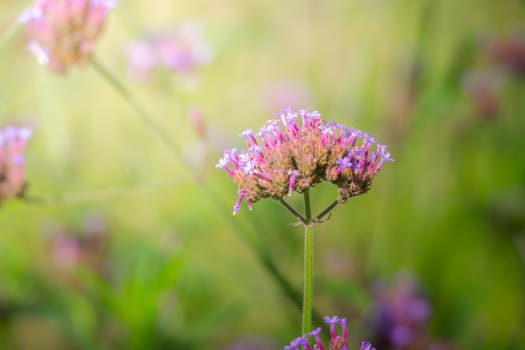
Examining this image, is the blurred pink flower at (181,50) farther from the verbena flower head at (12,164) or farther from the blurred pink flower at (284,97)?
the verbena flower head at (12,164)

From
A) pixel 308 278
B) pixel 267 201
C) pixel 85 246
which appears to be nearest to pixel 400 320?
pixel 267 201

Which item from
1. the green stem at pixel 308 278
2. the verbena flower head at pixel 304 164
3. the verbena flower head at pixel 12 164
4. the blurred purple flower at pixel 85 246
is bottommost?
the green stem at pixel 308 278

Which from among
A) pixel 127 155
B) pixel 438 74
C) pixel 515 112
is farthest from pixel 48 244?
pixel 515 112

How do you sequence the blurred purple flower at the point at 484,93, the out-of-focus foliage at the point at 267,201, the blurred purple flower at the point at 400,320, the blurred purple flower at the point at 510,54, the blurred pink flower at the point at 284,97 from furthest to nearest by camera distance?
1. the blurred pink flower at the point at 284,97
2. the blurred purple flower at the point at 510,54
3. the blurred purple flower at the point at 484,93
4. the out-of-focus foliage at the point at 267,201
5. the blurred purple flower at the point at 400,320

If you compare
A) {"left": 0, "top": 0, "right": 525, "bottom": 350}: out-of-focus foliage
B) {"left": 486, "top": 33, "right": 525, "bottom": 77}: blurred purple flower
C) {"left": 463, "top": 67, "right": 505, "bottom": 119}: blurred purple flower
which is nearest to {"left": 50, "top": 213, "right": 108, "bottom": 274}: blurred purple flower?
{"left": 0, "top": 0, "right": 525, "bottom": 350}: out-of-focus foliage

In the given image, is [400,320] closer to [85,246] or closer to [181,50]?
[85,246]

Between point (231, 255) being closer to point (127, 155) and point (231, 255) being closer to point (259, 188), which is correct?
point (127, 155)

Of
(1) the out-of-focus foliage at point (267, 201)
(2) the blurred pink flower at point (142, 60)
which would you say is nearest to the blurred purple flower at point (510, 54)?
(1) the out-of-focus foliage at point (267, 201)
